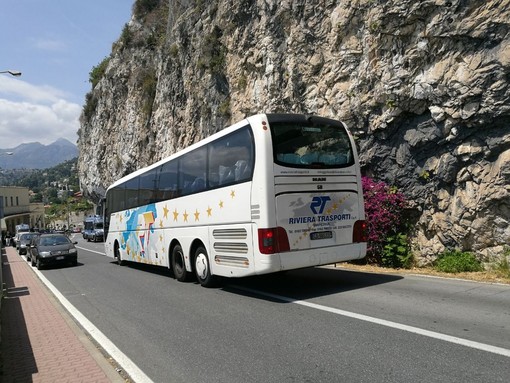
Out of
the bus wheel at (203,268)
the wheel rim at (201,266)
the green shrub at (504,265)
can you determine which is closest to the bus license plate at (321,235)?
the bus wheel at (203,268)

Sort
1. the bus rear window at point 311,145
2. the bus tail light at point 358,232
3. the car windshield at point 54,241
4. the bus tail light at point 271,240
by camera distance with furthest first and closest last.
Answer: the car windshield at point 54,241, the bus tail light at point 358,232, the bus rear window at point 311,145, the bus tail light at point 271,240

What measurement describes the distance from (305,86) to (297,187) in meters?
9.81

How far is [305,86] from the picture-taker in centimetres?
1734

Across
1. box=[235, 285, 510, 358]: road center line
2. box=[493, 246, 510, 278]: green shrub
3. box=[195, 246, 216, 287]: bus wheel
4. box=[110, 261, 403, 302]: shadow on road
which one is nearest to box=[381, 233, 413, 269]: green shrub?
box=[110, 261, 403, 302]: shadow on road

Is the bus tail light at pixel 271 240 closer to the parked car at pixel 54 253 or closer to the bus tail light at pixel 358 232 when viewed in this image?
the bus tail light at pixel 358 232

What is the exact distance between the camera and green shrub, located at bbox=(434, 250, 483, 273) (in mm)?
10531

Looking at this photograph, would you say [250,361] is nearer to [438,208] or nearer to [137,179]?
[438,208]

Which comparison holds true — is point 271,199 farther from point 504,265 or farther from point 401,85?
point 401,85

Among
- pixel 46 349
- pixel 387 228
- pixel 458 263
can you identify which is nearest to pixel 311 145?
pixel 387 228

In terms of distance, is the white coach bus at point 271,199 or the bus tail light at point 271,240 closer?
the bus tail light at point 271,240

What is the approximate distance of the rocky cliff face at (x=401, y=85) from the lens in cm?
1076

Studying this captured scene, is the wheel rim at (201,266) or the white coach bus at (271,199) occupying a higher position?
the white coach bus at (271,199)

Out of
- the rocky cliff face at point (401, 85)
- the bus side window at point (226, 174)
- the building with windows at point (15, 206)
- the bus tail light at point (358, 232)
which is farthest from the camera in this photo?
the building with windows at point (15, 206)

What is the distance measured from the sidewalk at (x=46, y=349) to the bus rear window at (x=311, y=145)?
4.65m
